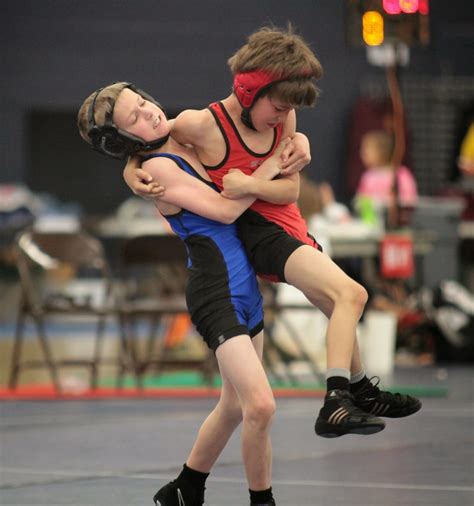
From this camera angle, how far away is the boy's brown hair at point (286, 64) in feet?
12.0

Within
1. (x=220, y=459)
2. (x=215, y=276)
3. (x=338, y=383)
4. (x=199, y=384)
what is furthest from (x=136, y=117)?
(x=199, y=384)

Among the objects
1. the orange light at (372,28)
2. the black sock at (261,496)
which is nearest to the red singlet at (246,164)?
the black sock at (261,496)

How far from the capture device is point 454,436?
6.20 m

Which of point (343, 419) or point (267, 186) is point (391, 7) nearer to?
point (267, 186)

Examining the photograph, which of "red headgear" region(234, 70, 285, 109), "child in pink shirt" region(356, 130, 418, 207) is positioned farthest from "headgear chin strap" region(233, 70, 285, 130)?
"child in pink shirt" region(356, 130, 418, 207)

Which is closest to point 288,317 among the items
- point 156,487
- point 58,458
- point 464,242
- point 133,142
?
point 464,242

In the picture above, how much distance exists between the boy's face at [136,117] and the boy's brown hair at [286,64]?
267mm

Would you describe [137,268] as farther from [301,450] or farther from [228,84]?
[301,450]

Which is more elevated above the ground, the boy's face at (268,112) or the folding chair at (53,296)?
the boy's face at (268,112)

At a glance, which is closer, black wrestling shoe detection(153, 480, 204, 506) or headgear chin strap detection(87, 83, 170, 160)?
headgear chin strap detection(87, 83, 170, 160)

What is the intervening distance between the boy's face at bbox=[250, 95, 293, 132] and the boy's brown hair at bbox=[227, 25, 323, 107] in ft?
0.07

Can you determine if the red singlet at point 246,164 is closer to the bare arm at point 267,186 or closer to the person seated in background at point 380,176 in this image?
the bare arm at point 267,186

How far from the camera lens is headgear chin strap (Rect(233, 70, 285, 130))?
367cm

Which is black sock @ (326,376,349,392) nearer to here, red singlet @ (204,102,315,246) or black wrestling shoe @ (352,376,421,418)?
black wrestling shoe @ (352,376,421,418)
